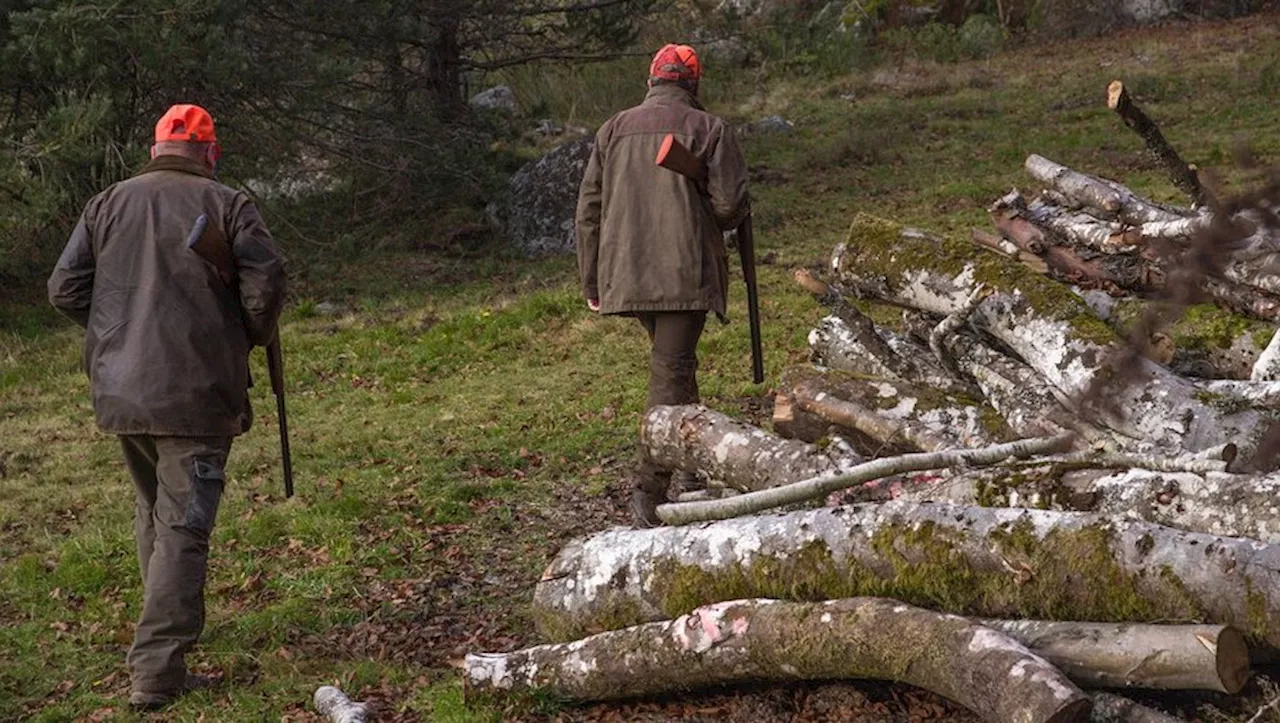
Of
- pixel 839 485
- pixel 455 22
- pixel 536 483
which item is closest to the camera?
pixel 839 485

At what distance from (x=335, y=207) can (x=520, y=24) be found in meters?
3.67

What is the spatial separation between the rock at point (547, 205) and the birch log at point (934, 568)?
39.8ft

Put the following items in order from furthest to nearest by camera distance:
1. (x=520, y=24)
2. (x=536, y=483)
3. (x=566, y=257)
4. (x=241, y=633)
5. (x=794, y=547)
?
(x=520, y=24)
(x=566, y=257)
(x=536, y=483)
(x=241, y=633)
(x=794, y=547)

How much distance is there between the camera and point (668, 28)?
2659cm

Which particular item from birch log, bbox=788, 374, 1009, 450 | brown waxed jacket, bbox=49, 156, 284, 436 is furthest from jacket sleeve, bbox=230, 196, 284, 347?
birch log, bbox=788, 374, 1009, 450

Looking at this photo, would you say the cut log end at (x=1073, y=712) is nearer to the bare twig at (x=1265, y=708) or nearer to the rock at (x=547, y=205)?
the bare twig at (x=1265, y=708)

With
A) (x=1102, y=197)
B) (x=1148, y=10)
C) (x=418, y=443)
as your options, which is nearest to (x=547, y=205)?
(x=418, y=443)

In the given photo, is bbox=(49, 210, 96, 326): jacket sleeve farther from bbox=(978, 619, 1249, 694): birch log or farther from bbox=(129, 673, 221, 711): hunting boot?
bbox=(978, 619, 1249, 694): birch log

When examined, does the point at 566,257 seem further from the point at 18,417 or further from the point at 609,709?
the point at 609,709

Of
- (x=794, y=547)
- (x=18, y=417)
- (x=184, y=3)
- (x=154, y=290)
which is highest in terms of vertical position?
(x=184, y=3)

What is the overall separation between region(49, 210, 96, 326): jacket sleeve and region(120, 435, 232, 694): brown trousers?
589mm

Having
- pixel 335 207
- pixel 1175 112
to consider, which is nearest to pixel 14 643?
pixel 335 207

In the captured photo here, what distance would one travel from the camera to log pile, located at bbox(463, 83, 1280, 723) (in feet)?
13.8

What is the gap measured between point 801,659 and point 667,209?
2.91m
